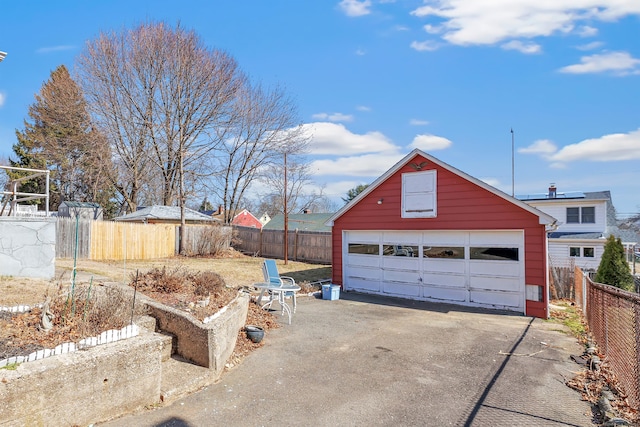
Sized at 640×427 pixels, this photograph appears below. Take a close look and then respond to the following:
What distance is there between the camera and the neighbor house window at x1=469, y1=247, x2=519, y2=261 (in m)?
9.88

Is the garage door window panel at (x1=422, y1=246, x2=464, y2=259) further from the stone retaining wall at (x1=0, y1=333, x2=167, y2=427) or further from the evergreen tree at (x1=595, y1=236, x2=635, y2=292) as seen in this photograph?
the stone retaining wall at (x1=0, y1=333, x2=167, y2=427)

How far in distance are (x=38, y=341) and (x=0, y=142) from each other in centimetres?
4032

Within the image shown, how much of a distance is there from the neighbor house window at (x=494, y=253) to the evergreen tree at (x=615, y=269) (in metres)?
3.83

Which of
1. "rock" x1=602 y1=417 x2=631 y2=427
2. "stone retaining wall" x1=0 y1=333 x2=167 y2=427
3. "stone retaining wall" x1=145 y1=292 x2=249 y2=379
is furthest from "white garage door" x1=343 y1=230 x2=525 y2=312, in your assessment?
"stone retaining wall" x1=0 y1=333 x2=167 y2=427

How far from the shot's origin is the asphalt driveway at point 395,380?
4121 mm

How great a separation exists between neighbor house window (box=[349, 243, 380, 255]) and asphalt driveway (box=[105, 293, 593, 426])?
417 cm

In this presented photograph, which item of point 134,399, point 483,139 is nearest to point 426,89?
point 483,139

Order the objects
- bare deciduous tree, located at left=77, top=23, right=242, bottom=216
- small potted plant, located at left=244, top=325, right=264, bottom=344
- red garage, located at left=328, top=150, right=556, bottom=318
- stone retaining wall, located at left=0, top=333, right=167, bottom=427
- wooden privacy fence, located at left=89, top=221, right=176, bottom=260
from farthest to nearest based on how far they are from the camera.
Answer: bare deciduous tree, located at left=77, top=23, right=242, bottom=216
wooden privacy fence, located at left=89, top=221, right=176, bottom=260
red garage, located at left=328, top=150, right=556, bottom=318
small potted plant, located at left=244, top=325, right=264, bottom=344
stone retaining wall, located at left=0, top=333, right=167, bottom=427

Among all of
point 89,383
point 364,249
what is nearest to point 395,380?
point 89,383

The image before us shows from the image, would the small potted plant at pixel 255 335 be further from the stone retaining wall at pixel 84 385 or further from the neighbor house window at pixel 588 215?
the neighbor house window at pixel 588 215

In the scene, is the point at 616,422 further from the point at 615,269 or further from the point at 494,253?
the point at 615,269

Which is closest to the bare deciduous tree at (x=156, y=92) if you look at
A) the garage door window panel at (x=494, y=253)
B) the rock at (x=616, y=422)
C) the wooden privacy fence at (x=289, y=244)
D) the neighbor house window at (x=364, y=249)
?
the wooden privacy fence at (x=289, y=244)

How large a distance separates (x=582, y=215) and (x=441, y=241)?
20025 millimetres

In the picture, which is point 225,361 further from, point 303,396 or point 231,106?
point 231,106
